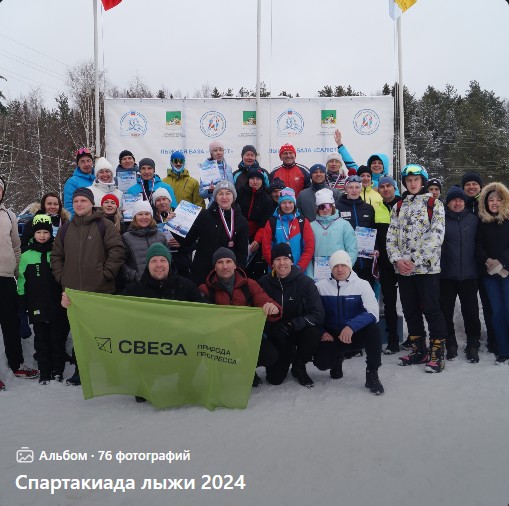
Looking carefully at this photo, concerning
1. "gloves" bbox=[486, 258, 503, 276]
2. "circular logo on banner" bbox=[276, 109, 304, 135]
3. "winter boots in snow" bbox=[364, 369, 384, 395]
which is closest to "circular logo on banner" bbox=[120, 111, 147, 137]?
"circular logo on banner" bbox=[276, 109, 304, 135]

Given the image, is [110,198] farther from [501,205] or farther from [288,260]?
[501,205]

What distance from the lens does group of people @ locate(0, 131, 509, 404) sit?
195 inches

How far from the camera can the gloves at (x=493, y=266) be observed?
5.67 m

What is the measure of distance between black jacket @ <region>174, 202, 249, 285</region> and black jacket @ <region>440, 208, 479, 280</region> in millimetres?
2534

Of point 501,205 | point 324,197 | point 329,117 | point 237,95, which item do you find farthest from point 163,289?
point 237,95

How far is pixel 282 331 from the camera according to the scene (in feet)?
16.3

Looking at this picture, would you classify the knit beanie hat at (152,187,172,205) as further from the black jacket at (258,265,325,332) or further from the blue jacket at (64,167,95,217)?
the black jacket at (258,265,325,332)

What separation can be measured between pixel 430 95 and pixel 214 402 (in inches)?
1590

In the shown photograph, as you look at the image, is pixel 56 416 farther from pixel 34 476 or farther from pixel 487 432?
pixel 487 432

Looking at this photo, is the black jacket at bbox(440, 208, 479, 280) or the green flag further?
the black jacket at bbox(440, 208, 479, 280)

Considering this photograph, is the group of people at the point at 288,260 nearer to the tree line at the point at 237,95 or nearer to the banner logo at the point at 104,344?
the banner logo at the point at 104,344

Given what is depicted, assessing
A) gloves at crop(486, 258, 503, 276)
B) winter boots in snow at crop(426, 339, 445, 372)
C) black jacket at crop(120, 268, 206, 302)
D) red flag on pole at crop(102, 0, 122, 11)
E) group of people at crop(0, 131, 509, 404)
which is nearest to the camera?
black jacket at crop(120, 268, 206, 302)

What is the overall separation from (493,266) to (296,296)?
8.32ft

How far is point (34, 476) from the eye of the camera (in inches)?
129
